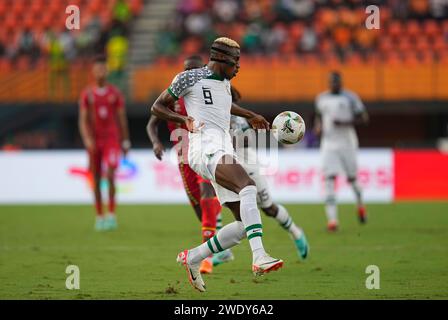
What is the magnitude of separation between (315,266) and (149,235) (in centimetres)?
440

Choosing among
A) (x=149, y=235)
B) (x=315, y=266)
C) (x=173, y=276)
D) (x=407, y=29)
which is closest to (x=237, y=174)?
(x=173, y=276)

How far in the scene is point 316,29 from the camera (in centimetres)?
2712

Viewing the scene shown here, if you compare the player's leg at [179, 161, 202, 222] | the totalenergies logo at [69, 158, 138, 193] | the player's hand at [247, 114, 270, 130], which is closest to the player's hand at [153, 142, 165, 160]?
the player's leg at [179, 161, 202, 222]

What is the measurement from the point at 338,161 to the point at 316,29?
11.5 meters

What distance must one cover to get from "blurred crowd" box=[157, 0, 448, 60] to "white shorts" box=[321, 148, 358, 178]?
10.3 m

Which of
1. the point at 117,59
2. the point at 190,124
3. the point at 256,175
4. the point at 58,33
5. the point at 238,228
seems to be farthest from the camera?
the point at 58,33

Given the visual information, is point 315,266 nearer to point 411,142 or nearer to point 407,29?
point 411,142

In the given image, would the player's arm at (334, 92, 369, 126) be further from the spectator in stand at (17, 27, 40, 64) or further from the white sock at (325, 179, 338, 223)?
the spectator in stand at (17, 27, 40, 64)

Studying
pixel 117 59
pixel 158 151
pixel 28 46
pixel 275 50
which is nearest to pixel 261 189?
pixel 158 151

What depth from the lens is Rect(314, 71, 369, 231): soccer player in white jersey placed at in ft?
52.6

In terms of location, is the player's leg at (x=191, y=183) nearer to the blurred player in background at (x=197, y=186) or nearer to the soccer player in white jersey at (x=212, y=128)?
the blurred player in background at (x=197, y=186)

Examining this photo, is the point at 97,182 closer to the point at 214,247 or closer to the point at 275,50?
the point at 214,247

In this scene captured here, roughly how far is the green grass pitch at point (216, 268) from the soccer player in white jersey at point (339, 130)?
88 centimetres
